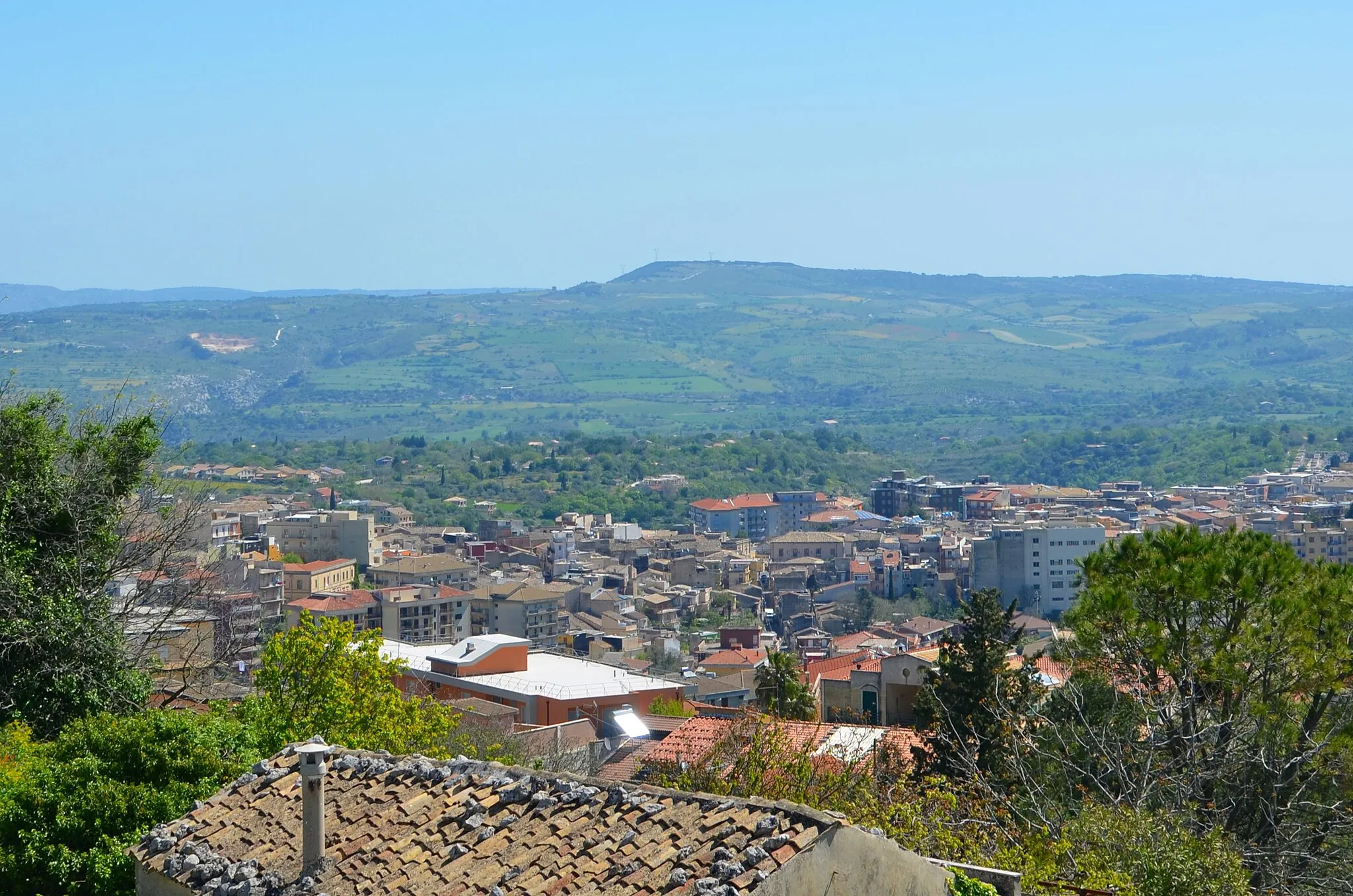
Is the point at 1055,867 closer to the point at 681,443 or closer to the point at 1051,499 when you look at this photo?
the point at 1051,499

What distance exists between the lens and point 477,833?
278 inches

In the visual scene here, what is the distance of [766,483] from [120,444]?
440 feet

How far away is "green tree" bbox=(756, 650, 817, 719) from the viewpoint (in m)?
21.9

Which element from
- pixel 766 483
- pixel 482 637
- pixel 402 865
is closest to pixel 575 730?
pixel 482 637

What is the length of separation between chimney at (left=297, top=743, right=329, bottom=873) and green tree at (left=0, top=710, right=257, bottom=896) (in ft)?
4.98

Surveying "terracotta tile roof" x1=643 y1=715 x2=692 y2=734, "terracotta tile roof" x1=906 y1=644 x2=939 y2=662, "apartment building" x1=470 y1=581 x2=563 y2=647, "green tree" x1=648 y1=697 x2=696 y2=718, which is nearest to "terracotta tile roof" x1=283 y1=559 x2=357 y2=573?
"apartment building" x1=470 y1=581 x2=563 y2=647

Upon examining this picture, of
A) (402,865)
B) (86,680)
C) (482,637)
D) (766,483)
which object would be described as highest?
(402,865)

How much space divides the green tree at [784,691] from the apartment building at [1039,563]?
57929 mm

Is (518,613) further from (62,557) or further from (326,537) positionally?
(62,557)

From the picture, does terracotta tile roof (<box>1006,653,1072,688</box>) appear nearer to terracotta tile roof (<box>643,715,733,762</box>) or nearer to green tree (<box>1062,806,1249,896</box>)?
terracotta tile roof (<box>643,715,733,762</box>)

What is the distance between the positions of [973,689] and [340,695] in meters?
6.73

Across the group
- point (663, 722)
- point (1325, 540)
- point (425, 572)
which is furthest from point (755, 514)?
point (663, 722)

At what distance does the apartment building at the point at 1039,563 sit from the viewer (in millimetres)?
81562

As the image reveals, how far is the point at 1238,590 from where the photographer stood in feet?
38.2
